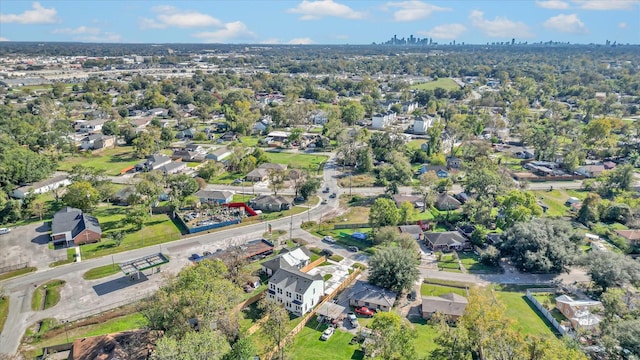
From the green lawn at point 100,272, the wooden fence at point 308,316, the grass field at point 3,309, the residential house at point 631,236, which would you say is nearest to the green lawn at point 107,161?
the green lawn at point 100,272

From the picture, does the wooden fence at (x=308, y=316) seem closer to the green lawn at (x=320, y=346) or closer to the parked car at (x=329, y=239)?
the green lawn at (x=320, y=346)

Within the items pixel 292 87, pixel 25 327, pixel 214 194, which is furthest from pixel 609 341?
pixel 292 87

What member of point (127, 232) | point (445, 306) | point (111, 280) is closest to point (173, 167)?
point (127, 232)

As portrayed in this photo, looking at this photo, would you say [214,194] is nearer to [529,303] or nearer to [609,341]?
[529,303]

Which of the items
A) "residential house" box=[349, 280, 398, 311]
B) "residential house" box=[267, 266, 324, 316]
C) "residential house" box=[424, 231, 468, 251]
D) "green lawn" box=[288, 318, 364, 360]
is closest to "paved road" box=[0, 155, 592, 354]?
"residential house" box=[424, 231, 468, 251]

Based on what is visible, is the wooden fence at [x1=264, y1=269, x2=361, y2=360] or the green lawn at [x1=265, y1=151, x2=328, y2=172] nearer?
the wooden fence at [x1=264, y1=269, x2=361, y2=360]

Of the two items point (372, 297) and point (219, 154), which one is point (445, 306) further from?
point (219, 154)

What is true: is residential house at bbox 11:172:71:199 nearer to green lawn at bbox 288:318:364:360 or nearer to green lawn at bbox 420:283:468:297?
green lawn at bbox 288:318:364:360
